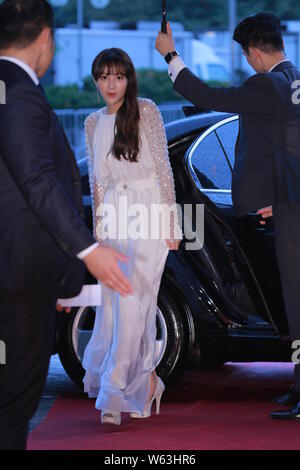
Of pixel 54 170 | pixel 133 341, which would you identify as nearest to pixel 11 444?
pixel 54 170

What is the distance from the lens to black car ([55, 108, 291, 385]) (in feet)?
20.0

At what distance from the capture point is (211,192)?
6211 millimetres

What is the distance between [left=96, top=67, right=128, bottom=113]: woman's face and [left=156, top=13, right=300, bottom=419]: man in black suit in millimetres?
268

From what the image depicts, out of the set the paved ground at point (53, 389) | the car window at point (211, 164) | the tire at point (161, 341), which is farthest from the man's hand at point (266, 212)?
the paved ground at point (53, 389)

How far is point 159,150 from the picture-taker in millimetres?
5773

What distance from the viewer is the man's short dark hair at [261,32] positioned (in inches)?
227

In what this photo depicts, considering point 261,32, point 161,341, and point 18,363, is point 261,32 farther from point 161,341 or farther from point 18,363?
point 18,363

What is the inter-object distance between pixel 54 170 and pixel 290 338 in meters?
2.67

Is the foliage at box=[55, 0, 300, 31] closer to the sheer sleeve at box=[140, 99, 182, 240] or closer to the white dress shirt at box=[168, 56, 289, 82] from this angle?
the sheer sleeve at box=[140, 99, 182, 240]

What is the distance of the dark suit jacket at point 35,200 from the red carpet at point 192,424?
1.69 metres
